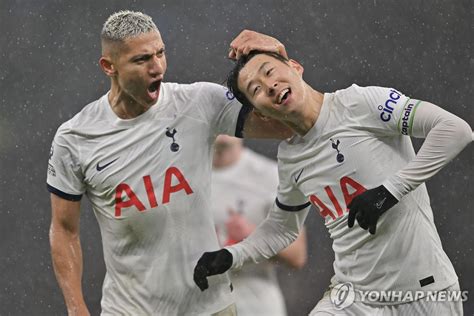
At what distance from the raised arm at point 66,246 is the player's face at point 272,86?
2.58ft

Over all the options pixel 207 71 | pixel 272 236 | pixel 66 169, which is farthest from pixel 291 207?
pixel 207 71

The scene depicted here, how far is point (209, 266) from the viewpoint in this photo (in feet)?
15.6

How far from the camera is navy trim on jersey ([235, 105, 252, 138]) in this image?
478 cm

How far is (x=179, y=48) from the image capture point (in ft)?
23.9

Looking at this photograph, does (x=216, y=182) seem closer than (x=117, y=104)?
No

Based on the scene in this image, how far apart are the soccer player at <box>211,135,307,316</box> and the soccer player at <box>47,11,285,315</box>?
323 millimetres

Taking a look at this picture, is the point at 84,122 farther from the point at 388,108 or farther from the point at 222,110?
the point at 388,108

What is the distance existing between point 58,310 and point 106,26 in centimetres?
291

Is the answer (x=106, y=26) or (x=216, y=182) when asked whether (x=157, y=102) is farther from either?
(x=216, y=182)

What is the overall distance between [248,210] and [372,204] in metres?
0.95

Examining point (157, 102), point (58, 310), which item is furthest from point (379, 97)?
point (58, 310)

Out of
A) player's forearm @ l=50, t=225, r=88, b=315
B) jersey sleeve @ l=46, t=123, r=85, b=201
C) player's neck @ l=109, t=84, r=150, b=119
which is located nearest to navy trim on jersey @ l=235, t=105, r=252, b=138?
player's neck @ l=109, t=84, r=150, b=119

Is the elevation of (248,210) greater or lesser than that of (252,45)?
lesser

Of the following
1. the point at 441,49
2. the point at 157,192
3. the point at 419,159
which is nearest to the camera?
the point at 419,159
